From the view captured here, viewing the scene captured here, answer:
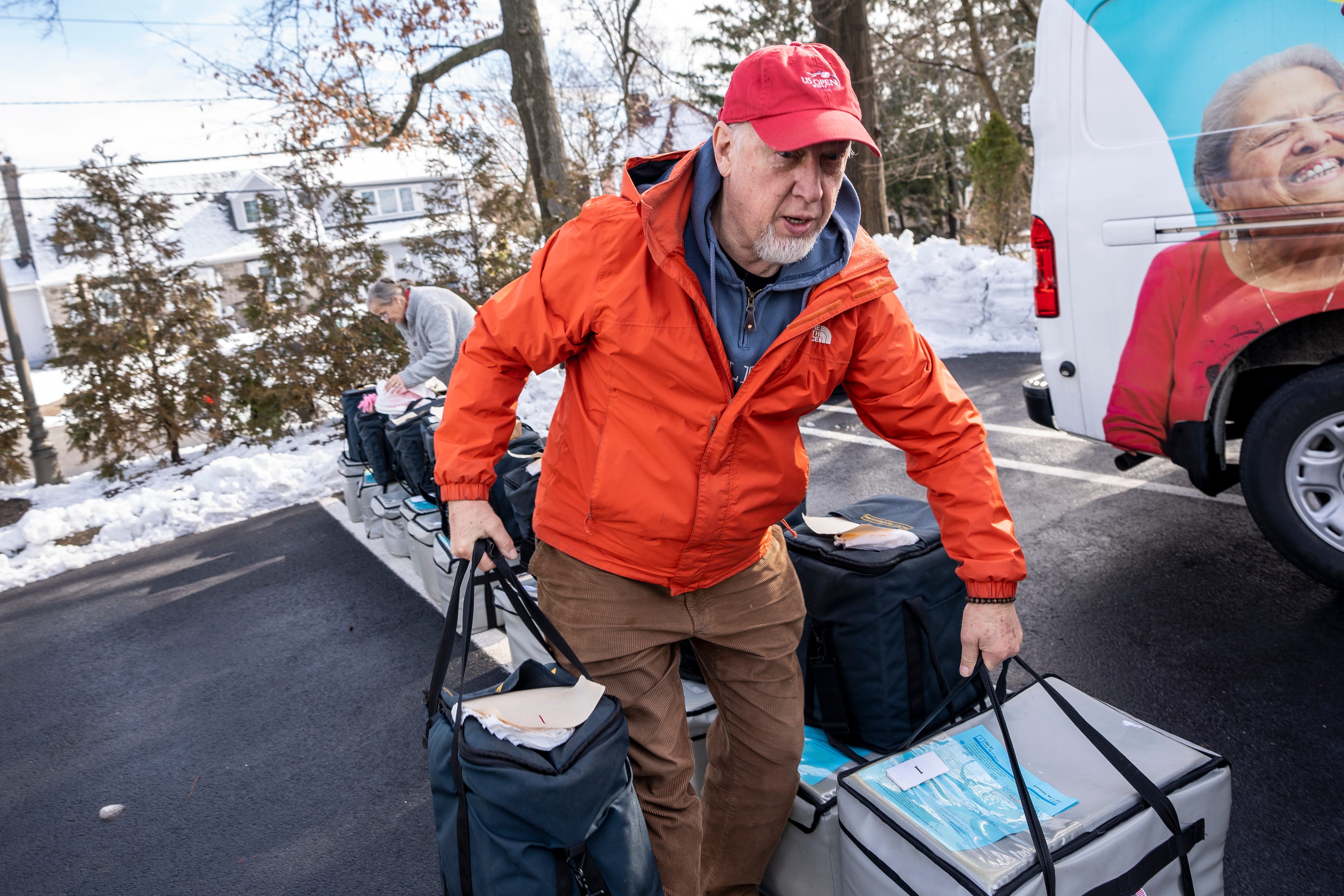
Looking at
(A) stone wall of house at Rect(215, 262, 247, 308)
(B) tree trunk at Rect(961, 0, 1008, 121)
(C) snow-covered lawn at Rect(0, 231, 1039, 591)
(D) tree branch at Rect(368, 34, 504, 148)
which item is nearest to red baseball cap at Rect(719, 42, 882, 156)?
(C) snow-covered lawn at Rect(0, 231, 1039, 591)

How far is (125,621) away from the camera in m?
5.28

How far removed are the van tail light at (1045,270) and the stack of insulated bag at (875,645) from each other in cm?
186

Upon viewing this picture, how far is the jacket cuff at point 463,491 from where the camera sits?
196 centimetres

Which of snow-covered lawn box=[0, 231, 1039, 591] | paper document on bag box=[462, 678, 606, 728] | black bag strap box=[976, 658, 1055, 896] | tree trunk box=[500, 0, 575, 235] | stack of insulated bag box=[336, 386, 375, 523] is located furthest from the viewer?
tree trunk box=[500, 0, 575, 235]

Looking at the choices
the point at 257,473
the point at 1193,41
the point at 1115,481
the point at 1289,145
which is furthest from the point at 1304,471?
the point at 257,473

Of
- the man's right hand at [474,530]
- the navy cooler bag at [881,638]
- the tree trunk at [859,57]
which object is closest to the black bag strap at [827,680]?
the navy cooler bag at [881,638]

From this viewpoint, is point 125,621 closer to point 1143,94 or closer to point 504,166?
point 1143,94

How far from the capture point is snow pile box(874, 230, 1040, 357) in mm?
9773

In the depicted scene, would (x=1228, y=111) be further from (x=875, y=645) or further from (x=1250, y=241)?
(x=875, y=645)

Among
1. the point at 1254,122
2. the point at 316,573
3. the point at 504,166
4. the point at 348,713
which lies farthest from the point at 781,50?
the point at 504,166

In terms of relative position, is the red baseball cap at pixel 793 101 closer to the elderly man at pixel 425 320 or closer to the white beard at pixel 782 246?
the white beard at pixel 782 246

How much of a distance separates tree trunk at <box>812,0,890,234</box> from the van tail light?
6.93 metres

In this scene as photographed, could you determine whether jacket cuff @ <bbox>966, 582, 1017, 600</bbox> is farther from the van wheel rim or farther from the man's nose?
the van wheel rim

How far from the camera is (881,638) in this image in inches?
96.8
